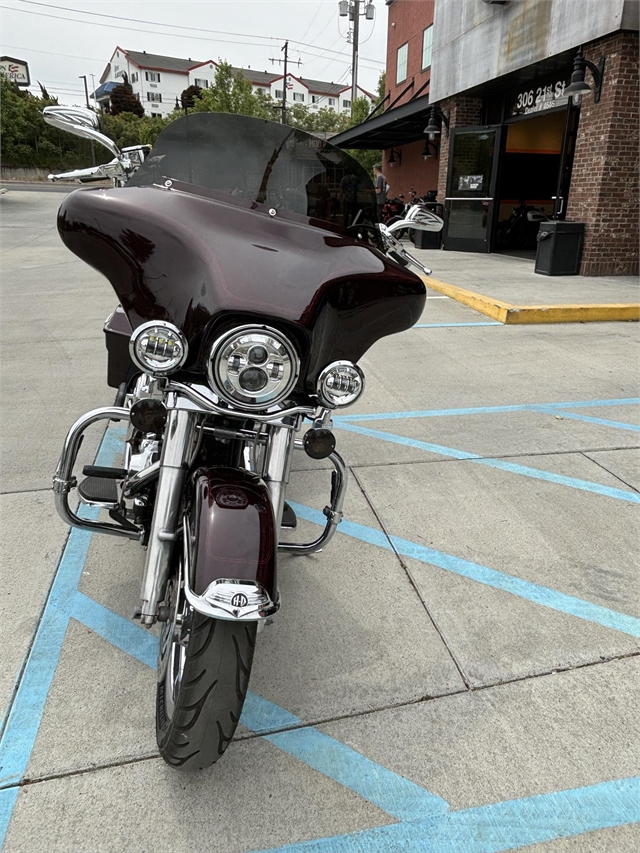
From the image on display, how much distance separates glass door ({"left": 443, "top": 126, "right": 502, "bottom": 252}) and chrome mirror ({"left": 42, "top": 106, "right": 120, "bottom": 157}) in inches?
435

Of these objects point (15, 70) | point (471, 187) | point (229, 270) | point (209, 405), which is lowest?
point (209, 405)

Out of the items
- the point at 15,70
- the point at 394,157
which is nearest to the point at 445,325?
the point at 394,157

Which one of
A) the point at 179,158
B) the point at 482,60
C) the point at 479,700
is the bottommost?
the point at 479,700

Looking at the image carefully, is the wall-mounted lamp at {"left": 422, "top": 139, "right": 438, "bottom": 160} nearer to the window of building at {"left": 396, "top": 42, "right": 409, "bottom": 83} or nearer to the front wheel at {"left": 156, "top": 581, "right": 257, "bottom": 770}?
the window of building at {"left": 396, "top": 42, "right": 409, "bottom": 83}

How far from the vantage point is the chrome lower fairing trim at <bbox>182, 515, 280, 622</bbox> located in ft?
4.94

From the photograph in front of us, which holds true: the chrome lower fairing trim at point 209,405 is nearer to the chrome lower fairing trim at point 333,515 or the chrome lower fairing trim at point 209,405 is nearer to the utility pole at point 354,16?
the chrome lower fairing trim at point 333,515

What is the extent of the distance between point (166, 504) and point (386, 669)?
1057mm

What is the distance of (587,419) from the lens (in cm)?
454

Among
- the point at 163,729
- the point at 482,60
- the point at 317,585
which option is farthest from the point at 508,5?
the point at 163,729

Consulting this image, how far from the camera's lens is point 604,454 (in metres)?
4.01

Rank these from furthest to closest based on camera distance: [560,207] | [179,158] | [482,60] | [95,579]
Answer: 1. [482,60]
2. [560,207]
3. [95,579]
4. [179,158]

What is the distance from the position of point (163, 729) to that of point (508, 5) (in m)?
12.4

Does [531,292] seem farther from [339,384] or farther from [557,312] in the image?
[339,384]

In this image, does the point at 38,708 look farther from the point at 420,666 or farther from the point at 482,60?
the point at 482,60
